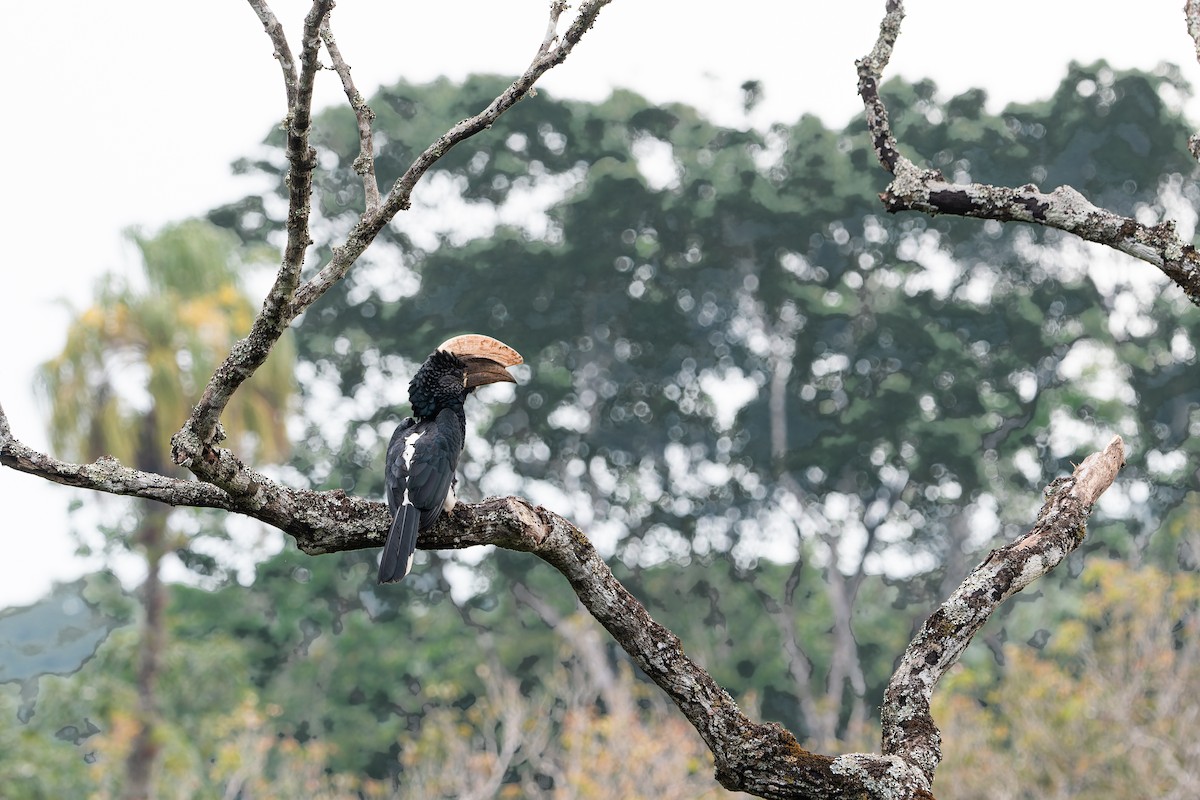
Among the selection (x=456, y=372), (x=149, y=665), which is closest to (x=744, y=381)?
(x=149, y=665)

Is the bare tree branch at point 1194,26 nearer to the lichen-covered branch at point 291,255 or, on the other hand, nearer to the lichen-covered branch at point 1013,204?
the lichen-covered branch at point 1013,204

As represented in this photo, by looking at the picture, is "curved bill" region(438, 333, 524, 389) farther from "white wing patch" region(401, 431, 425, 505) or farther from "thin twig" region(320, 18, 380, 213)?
"thin twig" region(320, 18, 380, 213)

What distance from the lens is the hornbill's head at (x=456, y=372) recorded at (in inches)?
155

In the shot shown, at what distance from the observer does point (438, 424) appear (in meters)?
3.99

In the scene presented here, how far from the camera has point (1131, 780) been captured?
10.5 m

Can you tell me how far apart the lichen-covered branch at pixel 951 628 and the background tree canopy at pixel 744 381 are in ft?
46.5

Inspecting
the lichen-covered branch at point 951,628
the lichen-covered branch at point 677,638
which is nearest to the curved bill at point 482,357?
the lichen-covered branch at point 677,638

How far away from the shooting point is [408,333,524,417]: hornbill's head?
394 centimetres

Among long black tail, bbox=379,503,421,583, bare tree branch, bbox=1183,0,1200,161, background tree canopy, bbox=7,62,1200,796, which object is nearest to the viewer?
bare tree branch, bbox=1183,0,1200,161

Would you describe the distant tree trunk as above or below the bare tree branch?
above

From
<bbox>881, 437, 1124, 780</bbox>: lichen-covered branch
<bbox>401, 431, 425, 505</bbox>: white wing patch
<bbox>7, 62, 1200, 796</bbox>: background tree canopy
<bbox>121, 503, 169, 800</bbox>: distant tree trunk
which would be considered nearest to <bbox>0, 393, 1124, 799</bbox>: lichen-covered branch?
<bbox>881, 437, 1124, 780</bbox>: lichen-covered branch

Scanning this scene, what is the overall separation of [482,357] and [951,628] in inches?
67.1

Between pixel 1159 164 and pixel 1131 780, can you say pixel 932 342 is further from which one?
pixel 1131 780

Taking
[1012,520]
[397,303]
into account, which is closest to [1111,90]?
[1012,520]
